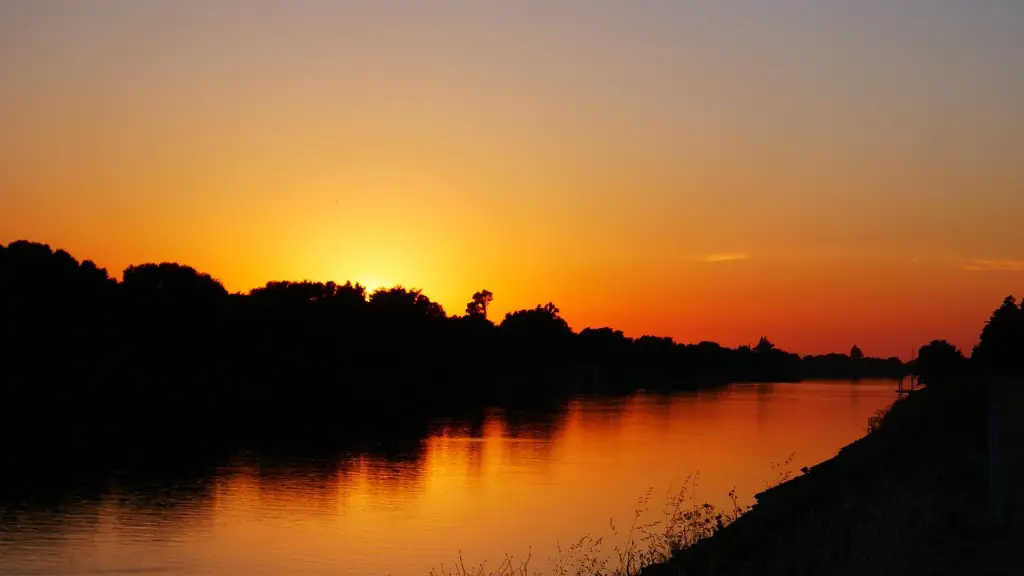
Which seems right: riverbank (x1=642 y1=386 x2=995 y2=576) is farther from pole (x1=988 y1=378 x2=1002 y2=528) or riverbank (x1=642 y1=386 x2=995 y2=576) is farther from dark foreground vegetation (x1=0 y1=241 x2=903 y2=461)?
dark foreground vegetation (x1=0 y1=241 x2=903 y2=461)

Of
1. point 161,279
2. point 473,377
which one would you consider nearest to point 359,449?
point 161,279

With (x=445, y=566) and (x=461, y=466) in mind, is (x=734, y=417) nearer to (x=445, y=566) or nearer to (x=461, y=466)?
(x=461, y=466)

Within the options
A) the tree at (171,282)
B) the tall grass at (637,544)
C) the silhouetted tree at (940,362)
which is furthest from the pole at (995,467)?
the silhouetted tree at (940,362)

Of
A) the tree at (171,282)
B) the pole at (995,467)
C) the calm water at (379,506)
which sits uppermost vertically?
the tree at (171,282)

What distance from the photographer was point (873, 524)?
59.6ft

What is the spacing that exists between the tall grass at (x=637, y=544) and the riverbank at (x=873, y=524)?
1.63 m

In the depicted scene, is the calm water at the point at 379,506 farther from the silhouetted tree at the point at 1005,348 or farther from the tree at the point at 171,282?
the silhouetted tree at the point at 1005,348

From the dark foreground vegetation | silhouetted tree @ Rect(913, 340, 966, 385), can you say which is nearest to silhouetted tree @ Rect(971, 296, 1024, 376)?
silhouetted tree @ Rect(913, 340, 966, 385)

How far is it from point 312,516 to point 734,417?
2600 inches

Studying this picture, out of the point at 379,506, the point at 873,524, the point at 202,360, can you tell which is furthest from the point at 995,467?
the point at 202,360

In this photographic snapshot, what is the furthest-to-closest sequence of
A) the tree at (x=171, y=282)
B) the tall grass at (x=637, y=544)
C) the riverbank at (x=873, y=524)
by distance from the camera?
the tree at (x=171, y=282)
the tall grass at (x=637, y=544)
the riverbank at (x=873, y=524)

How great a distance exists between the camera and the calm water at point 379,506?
30625 mm

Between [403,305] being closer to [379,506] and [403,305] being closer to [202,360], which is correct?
[202,360]

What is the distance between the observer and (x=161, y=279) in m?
114
